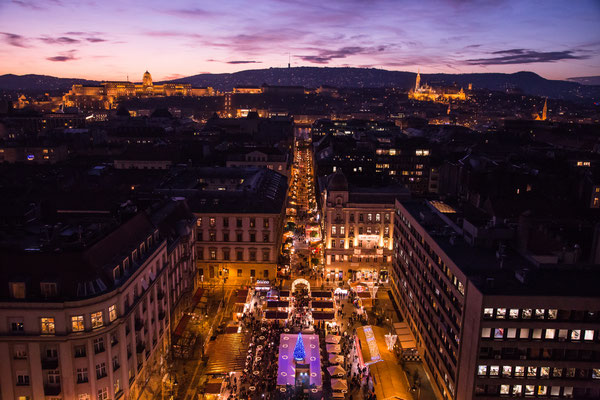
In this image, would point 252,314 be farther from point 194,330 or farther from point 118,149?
point 118,149

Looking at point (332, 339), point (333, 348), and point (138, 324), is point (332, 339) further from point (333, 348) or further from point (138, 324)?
point (138, 324)

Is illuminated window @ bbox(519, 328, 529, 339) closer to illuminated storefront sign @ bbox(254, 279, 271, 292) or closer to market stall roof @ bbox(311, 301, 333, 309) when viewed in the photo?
market stall roof @ bbox(311, 301, 333, 309)

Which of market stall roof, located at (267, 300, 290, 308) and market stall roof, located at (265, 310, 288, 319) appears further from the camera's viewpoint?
market stall roof, located at (267, 300, 290, 308)

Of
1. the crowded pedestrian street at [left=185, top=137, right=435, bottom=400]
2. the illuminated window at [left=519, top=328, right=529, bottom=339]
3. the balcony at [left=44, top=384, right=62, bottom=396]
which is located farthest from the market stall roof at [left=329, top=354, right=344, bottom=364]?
the balcony at [left=44, top=384, right=62, bottom=396]

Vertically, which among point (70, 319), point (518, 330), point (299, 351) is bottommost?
point (299, 351)

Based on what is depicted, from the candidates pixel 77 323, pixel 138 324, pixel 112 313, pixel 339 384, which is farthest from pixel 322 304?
pixel 77 323
